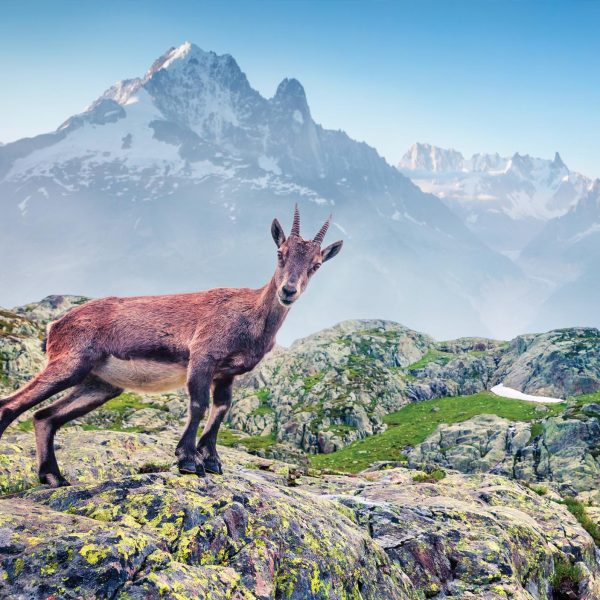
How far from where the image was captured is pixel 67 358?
37.4 ft

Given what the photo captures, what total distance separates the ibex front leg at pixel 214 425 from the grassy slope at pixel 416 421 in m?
55.2

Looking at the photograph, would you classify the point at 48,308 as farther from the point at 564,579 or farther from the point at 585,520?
the point at 564,579

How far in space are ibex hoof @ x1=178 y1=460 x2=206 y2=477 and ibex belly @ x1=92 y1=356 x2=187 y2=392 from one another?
6.22 feet

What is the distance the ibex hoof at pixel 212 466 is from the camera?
1231cm

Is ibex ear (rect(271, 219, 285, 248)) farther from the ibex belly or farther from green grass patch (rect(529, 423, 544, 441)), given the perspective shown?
green grass patch (rect(529, 423, 544, 441))

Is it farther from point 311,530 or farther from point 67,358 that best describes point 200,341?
point 311,530

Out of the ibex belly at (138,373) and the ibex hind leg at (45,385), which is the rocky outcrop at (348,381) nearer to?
the ibex belly at (138,373)

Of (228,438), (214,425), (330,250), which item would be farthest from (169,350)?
(228,438)

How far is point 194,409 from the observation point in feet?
37.2

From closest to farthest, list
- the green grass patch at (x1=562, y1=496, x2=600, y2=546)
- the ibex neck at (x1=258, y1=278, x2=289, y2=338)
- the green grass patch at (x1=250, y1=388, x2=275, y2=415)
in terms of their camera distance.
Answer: the ibex neck at (x1=258, y1=278, x2=289, y2=338) → the green grass patch at (x1=562, y1=496, x2=600, y2=546) → the green grass patch at (x1=250, y1=388, x2=275, y2=415)

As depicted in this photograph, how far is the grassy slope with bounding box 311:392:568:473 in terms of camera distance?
72625 mm

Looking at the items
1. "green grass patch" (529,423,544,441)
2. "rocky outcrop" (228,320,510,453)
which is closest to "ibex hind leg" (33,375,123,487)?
"green grass patch" (529,423,544,441)

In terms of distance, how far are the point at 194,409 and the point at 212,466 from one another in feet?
6.16

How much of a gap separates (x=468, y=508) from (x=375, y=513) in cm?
380
